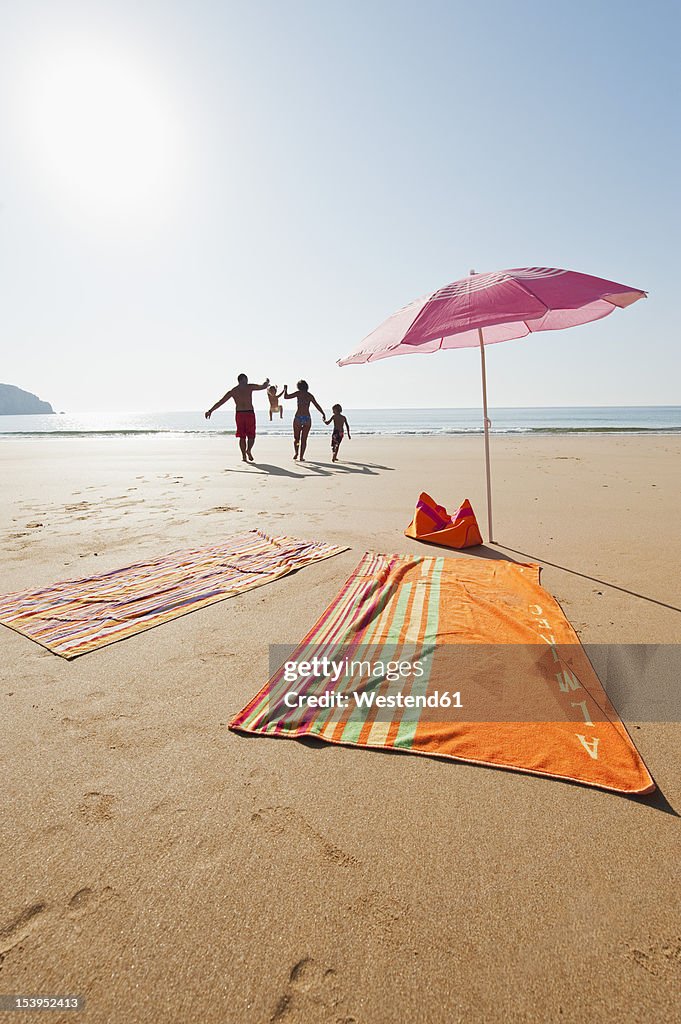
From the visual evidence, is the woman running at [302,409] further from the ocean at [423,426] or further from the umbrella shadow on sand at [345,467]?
the ocean at [423,426]

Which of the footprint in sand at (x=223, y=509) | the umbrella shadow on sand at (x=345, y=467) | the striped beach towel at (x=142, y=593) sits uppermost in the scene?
the umbrella shadow on sand at (x=345, y=467)

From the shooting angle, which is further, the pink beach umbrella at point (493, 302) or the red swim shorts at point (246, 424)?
the red swim shorts at point (246, 424)

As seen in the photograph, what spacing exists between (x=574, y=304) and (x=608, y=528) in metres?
2.92

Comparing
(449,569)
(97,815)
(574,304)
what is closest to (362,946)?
(97,815)

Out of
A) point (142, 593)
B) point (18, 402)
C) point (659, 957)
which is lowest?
point (659, 957)

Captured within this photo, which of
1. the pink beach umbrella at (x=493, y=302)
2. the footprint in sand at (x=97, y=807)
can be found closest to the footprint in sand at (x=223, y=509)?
the pink beach umbrella at (x=493, y=302)

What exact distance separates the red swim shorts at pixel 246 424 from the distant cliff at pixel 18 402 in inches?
7569

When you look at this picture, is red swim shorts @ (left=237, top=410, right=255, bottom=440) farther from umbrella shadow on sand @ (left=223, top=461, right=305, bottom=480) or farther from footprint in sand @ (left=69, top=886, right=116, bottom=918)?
footprint in sand @ (left=69, top=886, right=116, bottom=918)

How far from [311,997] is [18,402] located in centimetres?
21108

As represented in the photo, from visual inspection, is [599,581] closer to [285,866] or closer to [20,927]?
[285,866]

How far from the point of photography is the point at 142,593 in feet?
12.8

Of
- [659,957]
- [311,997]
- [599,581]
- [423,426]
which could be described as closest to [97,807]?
[311,997]

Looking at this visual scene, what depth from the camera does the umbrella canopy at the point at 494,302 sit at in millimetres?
3869

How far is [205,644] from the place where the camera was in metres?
3.10
